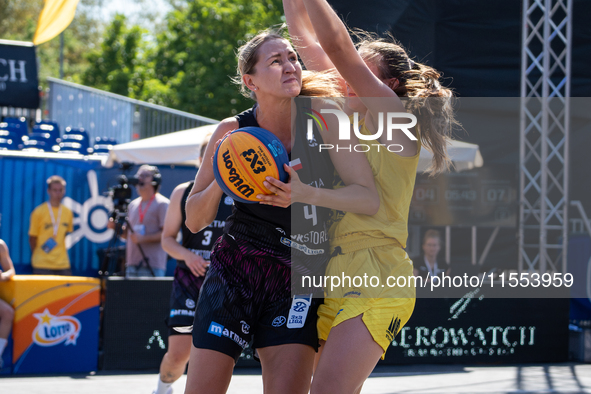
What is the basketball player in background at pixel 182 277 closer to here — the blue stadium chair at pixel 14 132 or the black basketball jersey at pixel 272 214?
the black basketball jersey at pixel 272 214

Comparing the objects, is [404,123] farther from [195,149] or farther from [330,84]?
[195,149]

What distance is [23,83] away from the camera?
54.9 ft

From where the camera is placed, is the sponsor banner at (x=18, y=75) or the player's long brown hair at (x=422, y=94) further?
the sponsor banner at (x=18, y=75)

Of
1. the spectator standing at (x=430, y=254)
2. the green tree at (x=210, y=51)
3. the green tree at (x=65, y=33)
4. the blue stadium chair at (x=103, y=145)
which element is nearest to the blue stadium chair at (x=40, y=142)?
the blue stadium chair at (x=103, y=145)

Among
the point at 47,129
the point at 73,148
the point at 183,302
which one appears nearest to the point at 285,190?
the point at 183,302

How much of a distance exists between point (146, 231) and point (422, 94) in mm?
5538

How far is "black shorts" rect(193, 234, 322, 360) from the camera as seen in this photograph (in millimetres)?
2572

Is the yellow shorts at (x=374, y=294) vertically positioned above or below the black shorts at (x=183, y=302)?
above

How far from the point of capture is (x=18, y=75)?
16.7 metres

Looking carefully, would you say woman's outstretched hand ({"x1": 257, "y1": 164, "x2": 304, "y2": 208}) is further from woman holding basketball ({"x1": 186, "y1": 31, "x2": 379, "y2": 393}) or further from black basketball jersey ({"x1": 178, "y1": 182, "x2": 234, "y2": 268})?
black basketball jersey ({"x1": 178, "y1": 182, "x2": 234, "y2": 268})

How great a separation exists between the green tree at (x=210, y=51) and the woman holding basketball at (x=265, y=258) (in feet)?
76.8

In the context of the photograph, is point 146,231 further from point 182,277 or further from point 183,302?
point 183,302

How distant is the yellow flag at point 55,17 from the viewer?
14.9ft

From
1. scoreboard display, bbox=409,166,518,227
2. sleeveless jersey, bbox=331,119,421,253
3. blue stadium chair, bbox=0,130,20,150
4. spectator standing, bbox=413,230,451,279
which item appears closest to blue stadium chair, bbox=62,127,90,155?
blue stadium chair, bbox=0,130,20,150
